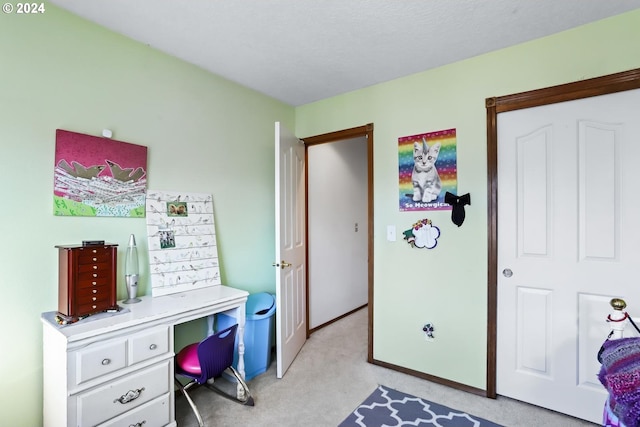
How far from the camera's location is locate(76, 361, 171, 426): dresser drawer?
1449 millimetres

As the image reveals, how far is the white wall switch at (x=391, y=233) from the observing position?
2619 mm

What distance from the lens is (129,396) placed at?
5.20 feet

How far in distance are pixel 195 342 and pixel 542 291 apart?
2.52 m

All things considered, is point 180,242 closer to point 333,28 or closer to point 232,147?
point 232,147

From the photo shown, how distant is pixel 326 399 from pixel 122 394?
1292mm

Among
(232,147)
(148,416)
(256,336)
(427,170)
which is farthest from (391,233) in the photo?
(148,416)

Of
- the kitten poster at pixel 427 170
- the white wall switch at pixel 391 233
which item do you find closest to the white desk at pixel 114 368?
the white wall switch at pixel 391 233

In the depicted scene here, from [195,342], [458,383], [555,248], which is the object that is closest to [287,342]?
[195,342]

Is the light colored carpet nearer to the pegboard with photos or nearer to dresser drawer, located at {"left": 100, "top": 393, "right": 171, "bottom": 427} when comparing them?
dresser drawer, located at {"left": 100, "top": 393, "right": 171, "bottom": 427}

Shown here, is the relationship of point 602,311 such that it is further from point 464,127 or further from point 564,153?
point 464,127

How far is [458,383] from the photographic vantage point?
2.33 m

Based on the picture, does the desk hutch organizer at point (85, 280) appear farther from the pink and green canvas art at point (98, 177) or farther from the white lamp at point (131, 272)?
the pink and green canvas art at point (98, 177)

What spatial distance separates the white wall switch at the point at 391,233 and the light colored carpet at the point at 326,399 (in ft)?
3.66

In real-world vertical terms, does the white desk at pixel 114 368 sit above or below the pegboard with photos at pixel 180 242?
below
